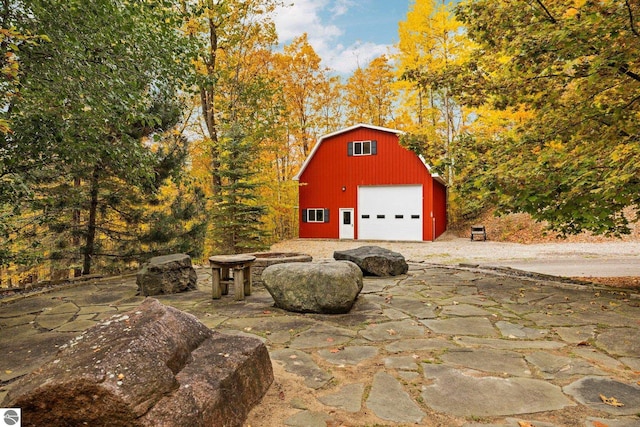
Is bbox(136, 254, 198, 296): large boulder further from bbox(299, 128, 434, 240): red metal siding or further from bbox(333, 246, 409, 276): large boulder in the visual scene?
bbox(299, 128, 434, 240): red metal siding

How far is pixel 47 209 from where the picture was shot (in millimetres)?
7098

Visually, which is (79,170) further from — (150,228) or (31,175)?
(31,175)

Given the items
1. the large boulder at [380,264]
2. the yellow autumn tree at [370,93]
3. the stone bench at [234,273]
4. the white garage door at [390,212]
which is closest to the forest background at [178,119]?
the stone bench at [234,273]

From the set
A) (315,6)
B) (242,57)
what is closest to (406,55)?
(315,6)

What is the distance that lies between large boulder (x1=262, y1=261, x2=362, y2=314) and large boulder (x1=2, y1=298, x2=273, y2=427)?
2120 mm

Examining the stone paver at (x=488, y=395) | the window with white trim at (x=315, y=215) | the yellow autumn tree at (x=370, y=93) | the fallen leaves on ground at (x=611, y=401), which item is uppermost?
the yellow autumn tree at (x=370, y=93)

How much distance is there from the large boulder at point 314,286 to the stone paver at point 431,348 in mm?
168

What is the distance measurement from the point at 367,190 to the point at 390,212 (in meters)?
1.70

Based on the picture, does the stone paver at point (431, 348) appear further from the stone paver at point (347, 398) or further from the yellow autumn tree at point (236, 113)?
the yellow autumn tree at point (236, 113)

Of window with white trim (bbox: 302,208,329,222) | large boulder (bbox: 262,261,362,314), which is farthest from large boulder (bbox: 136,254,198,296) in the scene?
window with white trim (bbox: 302,208,329,222)

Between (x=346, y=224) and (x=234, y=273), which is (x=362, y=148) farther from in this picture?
(x=234, y=273)

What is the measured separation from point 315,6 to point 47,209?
18.9 meters

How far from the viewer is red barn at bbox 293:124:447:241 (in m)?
17.9

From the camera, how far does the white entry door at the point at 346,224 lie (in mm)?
18922
